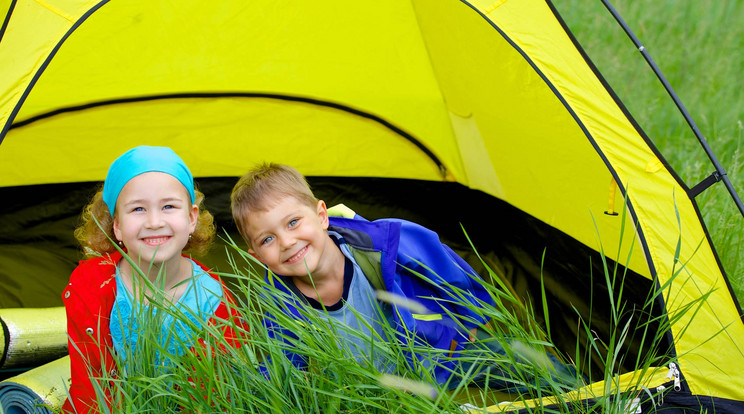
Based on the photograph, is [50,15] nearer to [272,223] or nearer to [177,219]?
[177,219]

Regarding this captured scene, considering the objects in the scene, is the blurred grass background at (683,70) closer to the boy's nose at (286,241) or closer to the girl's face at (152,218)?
the boy's nose at (286,241)

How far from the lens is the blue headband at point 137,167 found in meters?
1.51

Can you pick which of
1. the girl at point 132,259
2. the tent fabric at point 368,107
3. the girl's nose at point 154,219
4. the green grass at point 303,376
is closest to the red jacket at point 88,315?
the girl at point 132,259

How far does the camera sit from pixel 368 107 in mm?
2586

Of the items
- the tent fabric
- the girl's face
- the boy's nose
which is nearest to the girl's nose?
the girl's face

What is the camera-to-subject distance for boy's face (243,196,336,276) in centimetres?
151

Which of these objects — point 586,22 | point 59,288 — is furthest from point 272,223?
point 586,22

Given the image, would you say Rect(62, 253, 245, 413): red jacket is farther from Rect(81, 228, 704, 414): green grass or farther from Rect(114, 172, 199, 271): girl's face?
Rect(81, 228, 704, 414): green grass

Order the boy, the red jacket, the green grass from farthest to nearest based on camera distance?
the boy → the red jacket → the green grass

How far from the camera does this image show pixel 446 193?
8.65ft

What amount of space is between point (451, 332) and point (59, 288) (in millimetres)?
1281

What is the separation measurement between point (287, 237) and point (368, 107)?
46.2 inches

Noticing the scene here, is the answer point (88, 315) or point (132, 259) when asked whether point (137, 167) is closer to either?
point (132, 259)

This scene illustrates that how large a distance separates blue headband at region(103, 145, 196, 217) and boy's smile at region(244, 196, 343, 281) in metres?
0.20
